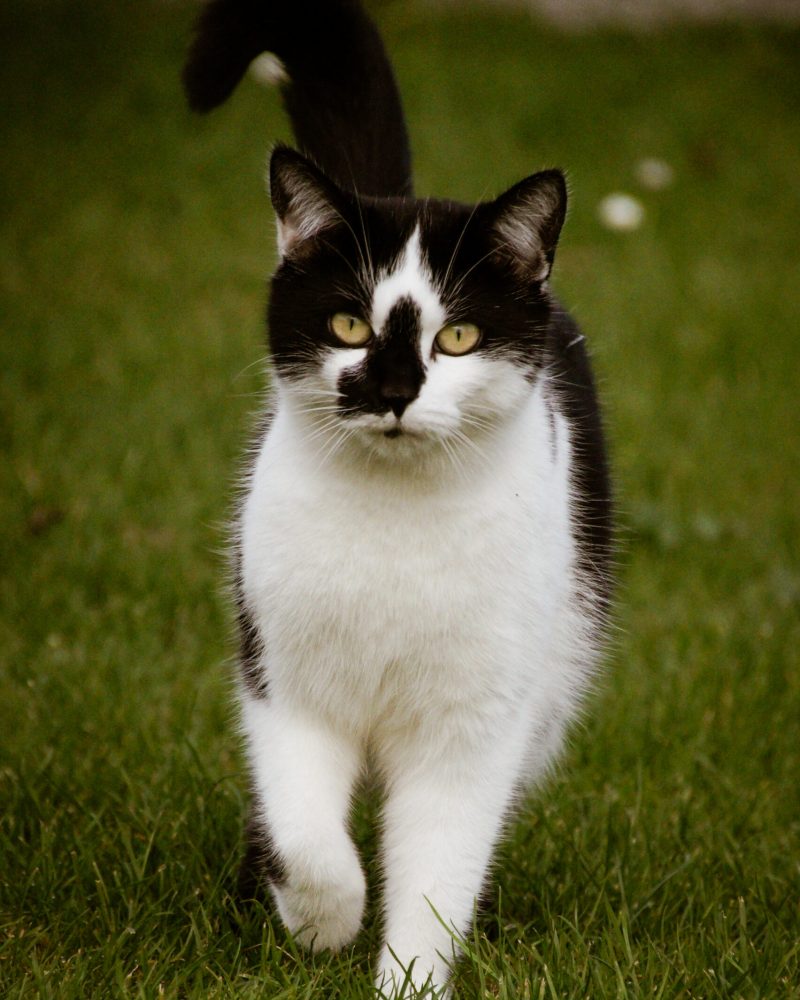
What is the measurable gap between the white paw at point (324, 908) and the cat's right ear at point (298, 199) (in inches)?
38.8

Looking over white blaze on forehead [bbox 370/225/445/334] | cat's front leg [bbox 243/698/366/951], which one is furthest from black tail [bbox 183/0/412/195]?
cat's front leg [bbox 243/698/366/951]

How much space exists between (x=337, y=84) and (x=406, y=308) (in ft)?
2.86

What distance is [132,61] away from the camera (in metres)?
8.02

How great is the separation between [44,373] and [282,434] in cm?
310

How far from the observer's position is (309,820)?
1939 mm

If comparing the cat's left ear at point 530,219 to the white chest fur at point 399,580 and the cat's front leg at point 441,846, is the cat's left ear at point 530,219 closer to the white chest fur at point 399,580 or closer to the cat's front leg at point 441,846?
the white chest fur at point 399,580

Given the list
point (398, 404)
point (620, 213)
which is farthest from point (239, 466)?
point (620, 213)

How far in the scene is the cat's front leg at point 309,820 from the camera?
1933 mm

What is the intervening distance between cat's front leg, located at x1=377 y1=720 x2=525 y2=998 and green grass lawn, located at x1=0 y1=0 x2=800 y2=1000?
85 millimetres

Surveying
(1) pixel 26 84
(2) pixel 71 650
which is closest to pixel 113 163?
(1) pixel 26 84

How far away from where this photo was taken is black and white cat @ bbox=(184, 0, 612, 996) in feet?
6.13

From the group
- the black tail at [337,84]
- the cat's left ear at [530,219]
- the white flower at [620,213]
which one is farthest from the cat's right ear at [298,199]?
the white flower at [620,213]

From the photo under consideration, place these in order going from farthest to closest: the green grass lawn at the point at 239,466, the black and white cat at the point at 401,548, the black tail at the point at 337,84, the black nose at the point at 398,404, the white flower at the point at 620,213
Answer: the white flower at the point at 620,213
the black tail at the point at 337,84
the green grass lawn at the point at 239,466
the black and white cat at the point at 401,548
the black nose at the point at 398,404

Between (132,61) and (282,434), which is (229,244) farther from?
(282,434)
